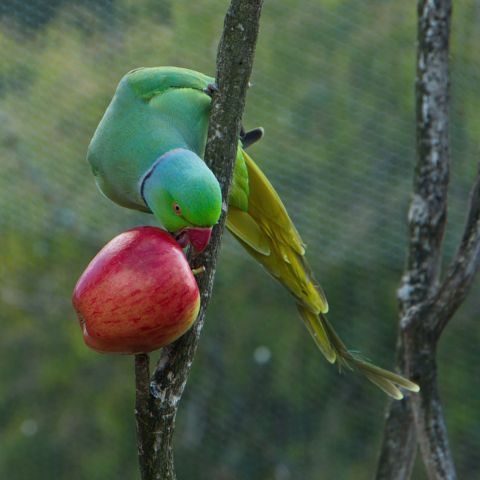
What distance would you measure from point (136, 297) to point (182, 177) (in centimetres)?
31

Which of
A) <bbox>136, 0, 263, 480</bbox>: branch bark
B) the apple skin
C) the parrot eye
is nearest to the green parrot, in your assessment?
the parrot eye

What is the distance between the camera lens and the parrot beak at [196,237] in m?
1.15

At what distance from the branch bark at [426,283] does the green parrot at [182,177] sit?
0.27 metres

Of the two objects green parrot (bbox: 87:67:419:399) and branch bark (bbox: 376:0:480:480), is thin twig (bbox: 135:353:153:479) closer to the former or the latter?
green parrot (bbox: 87:67:419:399)

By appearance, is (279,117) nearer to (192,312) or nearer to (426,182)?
(426,182)

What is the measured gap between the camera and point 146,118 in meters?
1.50

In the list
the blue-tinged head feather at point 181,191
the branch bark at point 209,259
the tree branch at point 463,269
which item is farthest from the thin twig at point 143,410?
the tree branch at point 463,269

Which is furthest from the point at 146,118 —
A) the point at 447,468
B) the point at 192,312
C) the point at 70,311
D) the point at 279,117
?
the point at 70,311

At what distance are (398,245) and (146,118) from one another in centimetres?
124

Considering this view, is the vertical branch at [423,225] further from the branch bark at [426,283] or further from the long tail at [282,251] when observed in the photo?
the long tail at [282,251]

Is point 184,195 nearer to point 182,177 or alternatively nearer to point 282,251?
point 182,177

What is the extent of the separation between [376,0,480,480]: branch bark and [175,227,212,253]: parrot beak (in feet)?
1.91

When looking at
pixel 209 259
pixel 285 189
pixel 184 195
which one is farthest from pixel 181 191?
pixel 285 189

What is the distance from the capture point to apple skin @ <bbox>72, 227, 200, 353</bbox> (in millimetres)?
988
